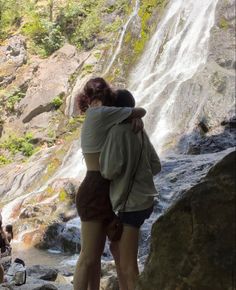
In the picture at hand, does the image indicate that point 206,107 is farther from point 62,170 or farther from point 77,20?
point 77,20

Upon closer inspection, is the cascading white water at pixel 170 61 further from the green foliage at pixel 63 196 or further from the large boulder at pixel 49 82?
the large boulder at pixel 49 82

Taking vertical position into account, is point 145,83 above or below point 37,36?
below

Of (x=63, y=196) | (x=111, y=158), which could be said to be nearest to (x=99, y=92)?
(x=111, y=158)

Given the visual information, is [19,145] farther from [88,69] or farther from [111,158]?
[111,158]

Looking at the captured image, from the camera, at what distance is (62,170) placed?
1527cm

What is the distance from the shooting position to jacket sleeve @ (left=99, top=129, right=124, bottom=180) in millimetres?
3332

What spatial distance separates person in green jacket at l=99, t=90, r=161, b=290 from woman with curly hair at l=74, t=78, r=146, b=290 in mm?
62

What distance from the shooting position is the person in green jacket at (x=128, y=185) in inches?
131

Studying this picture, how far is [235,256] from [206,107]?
1108cm

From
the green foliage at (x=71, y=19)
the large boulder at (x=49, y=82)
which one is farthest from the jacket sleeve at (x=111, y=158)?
the green foliage at (x=71, y=19)

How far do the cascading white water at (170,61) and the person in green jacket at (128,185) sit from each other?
32.5 feet

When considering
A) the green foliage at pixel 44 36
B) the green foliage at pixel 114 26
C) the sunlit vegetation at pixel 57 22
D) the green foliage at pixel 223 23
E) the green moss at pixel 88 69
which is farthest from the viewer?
the green foliage at pixel 44 36

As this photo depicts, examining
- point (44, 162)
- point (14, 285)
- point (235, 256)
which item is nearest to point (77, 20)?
point (44, 162)

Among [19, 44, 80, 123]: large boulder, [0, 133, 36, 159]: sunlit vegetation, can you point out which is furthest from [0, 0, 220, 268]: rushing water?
[0, 133, 36, 159]: sunlit vegetation
